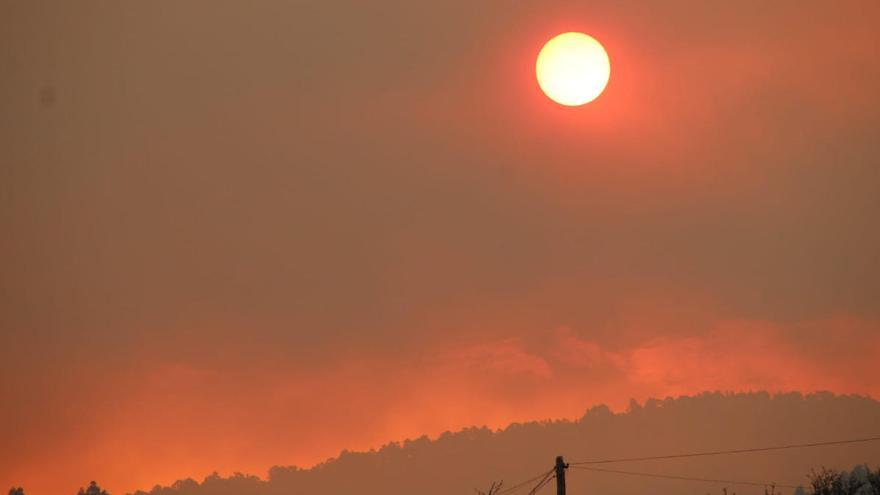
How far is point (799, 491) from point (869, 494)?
204 feet

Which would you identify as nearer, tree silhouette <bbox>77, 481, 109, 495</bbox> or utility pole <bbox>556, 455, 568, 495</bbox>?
utility pole <bbox>556, 455, 568, 495</bbox>

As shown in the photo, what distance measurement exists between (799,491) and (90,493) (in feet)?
375

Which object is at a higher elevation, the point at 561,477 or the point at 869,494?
the point at 869,494

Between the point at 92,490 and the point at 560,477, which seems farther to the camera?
the point at 92,490

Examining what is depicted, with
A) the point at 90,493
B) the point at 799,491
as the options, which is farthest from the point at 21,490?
the point at 799,491

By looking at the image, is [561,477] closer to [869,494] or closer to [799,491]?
[869,494]

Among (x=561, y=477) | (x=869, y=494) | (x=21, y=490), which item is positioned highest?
(x=21, y=490)

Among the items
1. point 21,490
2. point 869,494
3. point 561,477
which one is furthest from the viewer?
point 21,490

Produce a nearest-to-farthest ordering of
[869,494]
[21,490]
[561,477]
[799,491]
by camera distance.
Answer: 1. [561,477]
2. [869,494]
3. [799,491]
4. [21,490]

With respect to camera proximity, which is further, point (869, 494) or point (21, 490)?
point (21, 490)

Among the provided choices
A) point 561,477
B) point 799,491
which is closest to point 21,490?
point 799,491

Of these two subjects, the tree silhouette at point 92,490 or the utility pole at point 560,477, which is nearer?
the utility pole at point 560,477

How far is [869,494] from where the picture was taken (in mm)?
87938

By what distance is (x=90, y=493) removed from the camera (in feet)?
550
